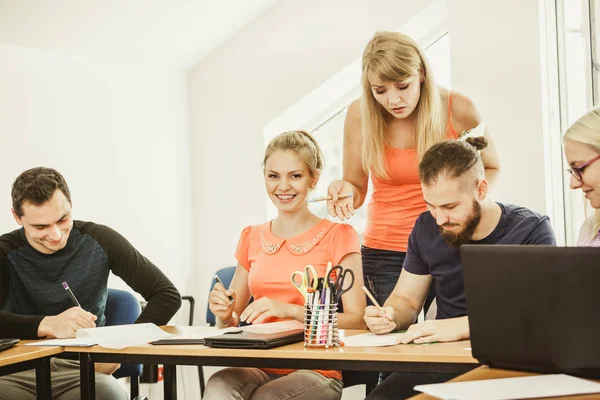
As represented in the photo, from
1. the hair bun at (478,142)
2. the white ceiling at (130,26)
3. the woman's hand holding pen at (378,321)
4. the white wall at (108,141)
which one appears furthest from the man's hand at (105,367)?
the white ceiling at (130,26)

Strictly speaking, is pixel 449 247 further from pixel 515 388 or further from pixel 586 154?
pixel 515 388

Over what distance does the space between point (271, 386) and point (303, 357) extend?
25cm

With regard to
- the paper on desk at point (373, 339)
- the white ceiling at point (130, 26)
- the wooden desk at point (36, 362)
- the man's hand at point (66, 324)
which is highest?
the white ceiling at point (130, 26)

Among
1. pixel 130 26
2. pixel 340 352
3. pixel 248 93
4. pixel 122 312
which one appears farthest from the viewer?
pixel 248 93

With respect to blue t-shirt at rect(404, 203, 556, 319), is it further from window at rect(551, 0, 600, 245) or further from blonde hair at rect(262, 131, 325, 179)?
window at rect(551, 0, 600, 245)

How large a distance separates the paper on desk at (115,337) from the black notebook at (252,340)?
0.78 ft

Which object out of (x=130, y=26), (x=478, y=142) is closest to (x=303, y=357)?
(x=478, y=142)

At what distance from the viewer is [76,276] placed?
103 inches

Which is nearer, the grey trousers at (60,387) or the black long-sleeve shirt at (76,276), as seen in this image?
the grey trousers at (60,387)

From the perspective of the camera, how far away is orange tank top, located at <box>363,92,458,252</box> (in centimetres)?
254

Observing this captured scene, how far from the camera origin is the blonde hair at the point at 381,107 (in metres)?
2.38

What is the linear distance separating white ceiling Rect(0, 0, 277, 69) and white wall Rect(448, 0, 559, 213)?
3.83 ft

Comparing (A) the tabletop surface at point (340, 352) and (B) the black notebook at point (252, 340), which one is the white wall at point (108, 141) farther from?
(B) the black notebook at point (252, 340)

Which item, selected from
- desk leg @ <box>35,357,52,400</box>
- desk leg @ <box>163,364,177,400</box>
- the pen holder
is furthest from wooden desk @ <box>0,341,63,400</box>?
the pen holder
